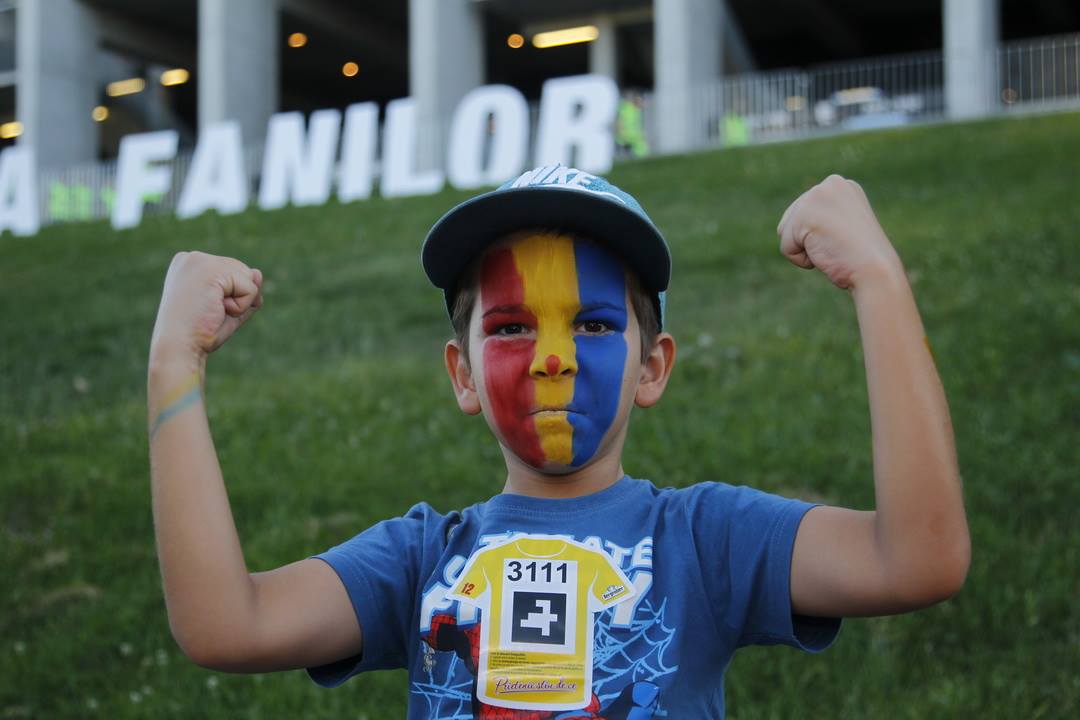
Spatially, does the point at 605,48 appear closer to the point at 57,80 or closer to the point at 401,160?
the point at 401,160

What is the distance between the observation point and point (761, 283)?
323 inches

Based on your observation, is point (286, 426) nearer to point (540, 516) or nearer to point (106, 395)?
point (106, 395)

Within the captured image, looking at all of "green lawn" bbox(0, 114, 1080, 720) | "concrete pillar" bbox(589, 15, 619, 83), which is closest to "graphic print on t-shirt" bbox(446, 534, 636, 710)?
"green lawn" bbox(0, 114, 1080, 720)

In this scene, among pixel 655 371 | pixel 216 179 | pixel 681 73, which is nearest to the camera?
pixel 655 371

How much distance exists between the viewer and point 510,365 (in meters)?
1.94

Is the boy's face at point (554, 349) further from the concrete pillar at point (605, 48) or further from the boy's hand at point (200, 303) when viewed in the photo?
the concrete pillar at point (605, 48)

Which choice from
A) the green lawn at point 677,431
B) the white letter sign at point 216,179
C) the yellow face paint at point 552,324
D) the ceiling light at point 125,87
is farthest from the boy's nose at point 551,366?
the ceiling light at point 125,87

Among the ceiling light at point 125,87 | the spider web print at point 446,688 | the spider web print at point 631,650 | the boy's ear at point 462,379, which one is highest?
the ceiling light at point 125,87

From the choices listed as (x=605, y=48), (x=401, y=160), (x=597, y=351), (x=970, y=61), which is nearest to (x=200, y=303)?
(x=597, y=351)

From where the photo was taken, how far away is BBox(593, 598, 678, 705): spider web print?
1.80 m

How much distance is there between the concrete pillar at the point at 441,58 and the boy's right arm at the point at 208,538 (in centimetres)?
2152

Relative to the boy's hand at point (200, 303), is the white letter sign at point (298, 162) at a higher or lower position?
higher

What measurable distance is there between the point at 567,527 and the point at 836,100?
20.7 meters

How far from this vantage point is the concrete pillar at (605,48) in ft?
86.5
